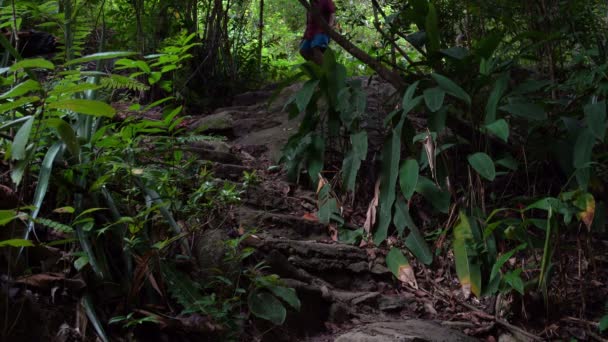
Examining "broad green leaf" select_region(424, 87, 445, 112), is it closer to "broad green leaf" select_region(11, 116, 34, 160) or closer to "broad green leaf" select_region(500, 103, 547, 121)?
"broad green leaf" select_region(500, 103, 547, 121)

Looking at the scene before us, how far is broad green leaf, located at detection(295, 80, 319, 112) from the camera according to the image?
3365 mm

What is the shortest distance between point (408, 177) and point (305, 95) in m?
0.84

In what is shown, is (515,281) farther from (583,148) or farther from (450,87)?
(450,87)

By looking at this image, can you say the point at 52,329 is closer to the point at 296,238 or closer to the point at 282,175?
the point at 296,238

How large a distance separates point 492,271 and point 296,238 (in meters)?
1.16

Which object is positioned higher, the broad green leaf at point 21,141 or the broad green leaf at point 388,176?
the broad green leaf at point 21,141

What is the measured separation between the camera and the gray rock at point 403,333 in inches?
101

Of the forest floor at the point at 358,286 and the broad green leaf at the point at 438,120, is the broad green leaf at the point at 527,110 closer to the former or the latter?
the broad green leaf at the point at 438,120

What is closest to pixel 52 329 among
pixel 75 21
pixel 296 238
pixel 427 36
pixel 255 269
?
pixel 255 269

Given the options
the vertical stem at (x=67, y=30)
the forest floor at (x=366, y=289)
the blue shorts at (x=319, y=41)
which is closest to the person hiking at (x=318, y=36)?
the blue shorts at (x=319, y=41)

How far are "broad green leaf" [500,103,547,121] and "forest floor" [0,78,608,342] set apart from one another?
0.67m

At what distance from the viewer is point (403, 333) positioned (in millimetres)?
2637

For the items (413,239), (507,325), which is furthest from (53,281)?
(507,325)

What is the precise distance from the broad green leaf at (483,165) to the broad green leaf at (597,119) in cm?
47
